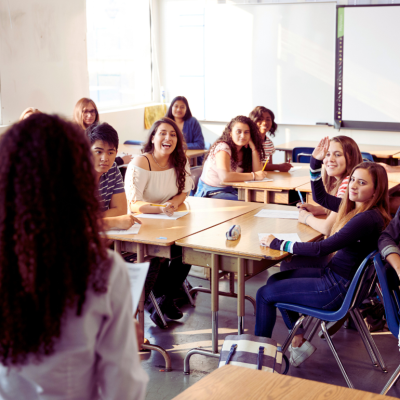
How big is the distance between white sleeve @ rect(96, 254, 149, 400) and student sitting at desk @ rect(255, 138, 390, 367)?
1690 mm

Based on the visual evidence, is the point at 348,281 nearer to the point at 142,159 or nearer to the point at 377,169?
the point at 377,169

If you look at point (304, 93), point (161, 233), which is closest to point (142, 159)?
point (161, 233)

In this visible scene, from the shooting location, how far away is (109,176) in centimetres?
317

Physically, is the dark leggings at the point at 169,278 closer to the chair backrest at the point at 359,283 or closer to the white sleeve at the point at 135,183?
the white sleeve at the point at 135,183

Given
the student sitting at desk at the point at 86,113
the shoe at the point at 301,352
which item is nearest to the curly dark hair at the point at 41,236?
the shoe at the point at 301,352

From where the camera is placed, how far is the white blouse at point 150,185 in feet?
11.2

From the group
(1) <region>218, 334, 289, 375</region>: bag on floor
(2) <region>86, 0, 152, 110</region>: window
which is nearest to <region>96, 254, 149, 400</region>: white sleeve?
(1) <region>218, 334, 289, 375</region>: bag on floor

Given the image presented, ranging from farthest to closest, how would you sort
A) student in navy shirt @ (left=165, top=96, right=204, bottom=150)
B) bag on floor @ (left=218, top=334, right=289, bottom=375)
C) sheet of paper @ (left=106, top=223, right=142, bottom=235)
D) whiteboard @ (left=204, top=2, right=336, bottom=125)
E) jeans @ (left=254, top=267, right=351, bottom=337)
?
whiteboard @ (left=204, top=2, right=336, bottom=125) < student in navy shirt @ (left=165, top=96, right=204, bottom=150) < sheet of paper @ (left=106, top=223, right=142, bottom=235) < jeans @ (left=254, top=267, right=351, bottom=337) < bag on floor @ (left=218, top=334, right=289, bottom=375)

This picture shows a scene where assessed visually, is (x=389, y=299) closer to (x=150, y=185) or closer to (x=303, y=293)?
(x=303, y=293)

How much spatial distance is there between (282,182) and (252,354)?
2.31m

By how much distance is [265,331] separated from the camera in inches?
104

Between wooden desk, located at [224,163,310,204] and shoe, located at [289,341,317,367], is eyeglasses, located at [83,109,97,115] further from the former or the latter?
shoe, located at [289,341,317,367]

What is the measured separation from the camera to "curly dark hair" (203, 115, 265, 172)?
434 cm

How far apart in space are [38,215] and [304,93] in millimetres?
6510
